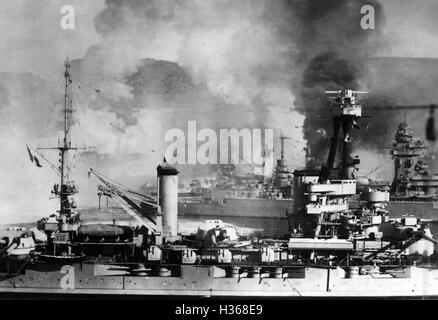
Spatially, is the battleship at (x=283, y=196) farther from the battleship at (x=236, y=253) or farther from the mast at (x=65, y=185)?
the mast at (x=65, y=185)

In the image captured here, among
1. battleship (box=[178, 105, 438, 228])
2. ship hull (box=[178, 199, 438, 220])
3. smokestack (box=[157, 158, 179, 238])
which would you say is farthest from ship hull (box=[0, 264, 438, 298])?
ship hull (box=[178, 199, 438, 220])

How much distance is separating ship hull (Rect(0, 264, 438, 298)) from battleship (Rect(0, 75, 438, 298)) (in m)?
0.02

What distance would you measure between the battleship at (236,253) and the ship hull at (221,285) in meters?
0.02

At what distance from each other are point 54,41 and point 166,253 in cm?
526

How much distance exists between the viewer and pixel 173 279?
407 inches

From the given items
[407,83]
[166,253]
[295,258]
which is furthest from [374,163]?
[166,253]

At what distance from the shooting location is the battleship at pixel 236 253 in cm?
1030

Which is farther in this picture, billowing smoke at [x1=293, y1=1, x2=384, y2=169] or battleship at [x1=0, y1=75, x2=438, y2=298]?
billowing smoke at [x1=293, y1=1, x2=384, y2=169]

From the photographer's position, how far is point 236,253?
35.4 feet

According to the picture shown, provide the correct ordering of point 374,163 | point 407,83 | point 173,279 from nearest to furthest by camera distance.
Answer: point 173,279 < point 407,83 < point 374,163

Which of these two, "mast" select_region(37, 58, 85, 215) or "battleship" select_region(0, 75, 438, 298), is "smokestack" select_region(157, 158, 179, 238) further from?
"mast" select_region(37, 58, 85, 215)

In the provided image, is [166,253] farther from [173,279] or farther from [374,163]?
[374,163]

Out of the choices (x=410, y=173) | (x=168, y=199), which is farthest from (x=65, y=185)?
(x=410, y=173)

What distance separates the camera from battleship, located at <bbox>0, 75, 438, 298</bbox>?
10305 millimetres
